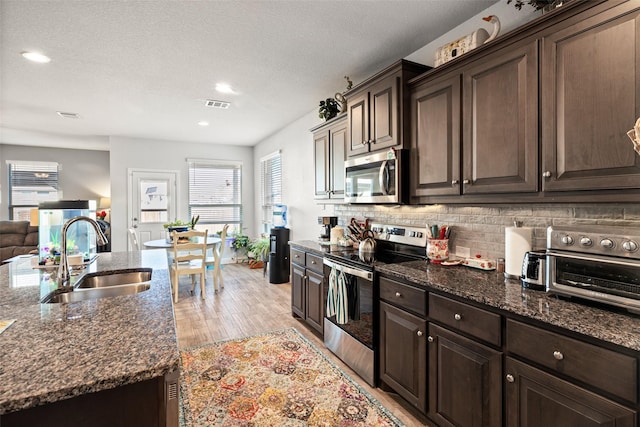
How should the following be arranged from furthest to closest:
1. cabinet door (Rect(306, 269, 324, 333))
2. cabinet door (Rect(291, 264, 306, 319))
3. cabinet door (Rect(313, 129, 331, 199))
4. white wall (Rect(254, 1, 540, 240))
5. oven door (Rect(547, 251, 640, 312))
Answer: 1. white wall (Rect(254, 1, 540, 240))
2. cabinet door (Rect(313, 129, 331, 199))
3. cabinet door (Rect(291, 264, 306, 319))
4. cabinet door (Rect(306, 269, 324, 333))
5. oven door (Rect(547, 251, 640, 312))

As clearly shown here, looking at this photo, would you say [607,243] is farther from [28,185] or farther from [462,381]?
[28,185]

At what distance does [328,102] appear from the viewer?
11.9ft

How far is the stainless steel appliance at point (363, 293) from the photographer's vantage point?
229 cm

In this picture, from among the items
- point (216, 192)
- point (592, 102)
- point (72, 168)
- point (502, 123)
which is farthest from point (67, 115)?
point (592, 102)

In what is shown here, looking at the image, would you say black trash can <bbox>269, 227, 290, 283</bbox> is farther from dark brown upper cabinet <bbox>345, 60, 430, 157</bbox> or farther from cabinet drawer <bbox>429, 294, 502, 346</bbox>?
cabinet drawer <bbox>429, 294, 502, 346</bbox>

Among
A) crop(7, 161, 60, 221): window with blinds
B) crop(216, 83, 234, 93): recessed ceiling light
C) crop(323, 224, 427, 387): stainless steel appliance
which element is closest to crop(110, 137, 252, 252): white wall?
crop(7, 161, 60, 221): window with blinds

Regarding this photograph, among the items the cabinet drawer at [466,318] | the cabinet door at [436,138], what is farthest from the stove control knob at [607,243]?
the cabinet door at [436,138]

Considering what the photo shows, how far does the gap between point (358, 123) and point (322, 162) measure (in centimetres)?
89

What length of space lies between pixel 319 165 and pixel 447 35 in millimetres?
1810

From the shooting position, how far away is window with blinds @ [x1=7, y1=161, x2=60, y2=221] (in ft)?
22.2

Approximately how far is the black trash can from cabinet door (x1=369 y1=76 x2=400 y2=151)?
9.91 ft

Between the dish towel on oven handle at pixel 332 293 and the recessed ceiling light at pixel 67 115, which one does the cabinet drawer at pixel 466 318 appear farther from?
the recessed ceiling light at pixel 67 115

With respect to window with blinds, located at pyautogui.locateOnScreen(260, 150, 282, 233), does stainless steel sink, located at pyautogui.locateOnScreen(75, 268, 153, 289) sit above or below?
below

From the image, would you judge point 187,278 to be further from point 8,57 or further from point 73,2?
point 73,2
